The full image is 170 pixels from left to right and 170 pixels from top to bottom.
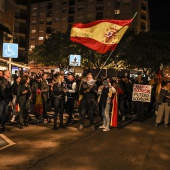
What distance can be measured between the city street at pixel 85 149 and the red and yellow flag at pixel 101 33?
2.86 metres

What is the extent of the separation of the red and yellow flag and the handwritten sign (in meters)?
2.33

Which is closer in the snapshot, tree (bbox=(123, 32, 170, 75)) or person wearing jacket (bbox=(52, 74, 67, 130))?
person wearing jacket (bbox=(52, 74, 67, 130))

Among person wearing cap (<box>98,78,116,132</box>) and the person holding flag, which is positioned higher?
the person holding flag

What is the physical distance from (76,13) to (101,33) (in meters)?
81.4

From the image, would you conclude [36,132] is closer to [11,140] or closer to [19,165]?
[11,140]

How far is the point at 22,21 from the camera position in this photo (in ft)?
231

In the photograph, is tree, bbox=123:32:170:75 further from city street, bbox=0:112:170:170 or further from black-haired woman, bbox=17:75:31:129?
black-haired woman, bbox=17:75:31:129

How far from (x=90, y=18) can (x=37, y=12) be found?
19.2 metres

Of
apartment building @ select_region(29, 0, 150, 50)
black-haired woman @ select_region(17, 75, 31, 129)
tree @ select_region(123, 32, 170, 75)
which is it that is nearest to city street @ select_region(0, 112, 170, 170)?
black-haired woman @ select_region(17, 75, 31, 129)

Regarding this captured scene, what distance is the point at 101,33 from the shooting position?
35.9 ft

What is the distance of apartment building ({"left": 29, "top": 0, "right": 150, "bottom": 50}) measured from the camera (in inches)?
3253

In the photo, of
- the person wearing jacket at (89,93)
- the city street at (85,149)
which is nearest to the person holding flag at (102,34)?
the person wearing jacket at (89,93)

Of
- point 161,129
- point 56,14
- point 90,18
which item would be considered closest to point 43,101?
point 161,129

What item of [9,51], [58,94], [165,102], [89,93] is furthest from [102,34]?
[9,51]
